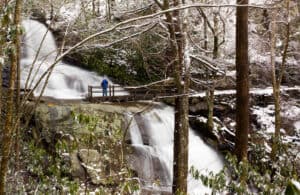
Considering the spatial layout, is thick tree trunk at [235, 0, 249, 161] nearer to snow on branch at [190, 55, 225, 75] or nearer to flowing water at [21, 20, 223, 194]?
flowing water at [21, 20, 223, 194]

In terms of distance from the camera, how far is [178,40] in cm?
666

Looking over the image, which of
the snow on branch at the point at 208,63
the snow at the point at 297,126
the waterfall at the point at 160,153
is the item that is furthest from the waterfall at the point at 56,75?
the snow on branch at the point at 208,63

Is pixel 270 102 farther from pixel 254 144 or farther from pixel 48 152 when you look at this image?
pixel 48 152

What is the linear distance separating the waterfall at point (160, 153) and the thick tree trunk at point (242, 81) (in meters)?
1.41

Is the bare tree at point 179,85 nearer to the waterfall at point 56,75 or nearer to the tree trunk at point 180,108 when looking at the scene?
the tree trunk at point 180,108

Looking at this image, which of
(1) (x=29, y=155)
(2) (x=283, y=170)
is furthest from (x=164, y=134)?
(1) (x=29, y=155)

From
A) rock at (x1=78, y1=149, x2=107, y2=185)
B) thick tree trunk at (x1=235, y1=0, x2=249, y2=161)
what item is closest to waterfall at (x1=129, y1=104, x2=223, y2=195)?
rock at (x1=78, y1=149, x2=107, y2=185)

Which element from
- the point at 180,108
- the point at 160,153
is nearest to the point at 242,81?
the point at 180,108

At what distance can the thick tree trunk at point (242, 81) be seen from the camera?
9805 millimetres

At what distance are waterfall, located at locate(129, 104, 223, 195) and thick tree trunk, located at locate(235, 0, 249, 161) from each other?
55.4 inches

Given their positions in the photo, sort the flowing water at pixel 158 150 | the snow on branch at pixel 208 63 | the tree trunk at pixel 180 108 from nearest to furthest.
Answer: the tree trunk at pixel 180 108 → the snow on branch at pixel 208 63 → the flowing water at pixel 158 150

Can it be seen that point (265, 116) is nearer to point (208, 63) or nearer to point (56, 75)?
point (208, 63)

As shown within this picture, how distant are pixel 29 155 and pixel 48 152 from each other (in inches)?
53.4

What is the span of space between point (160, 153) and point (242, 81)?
3933mm
